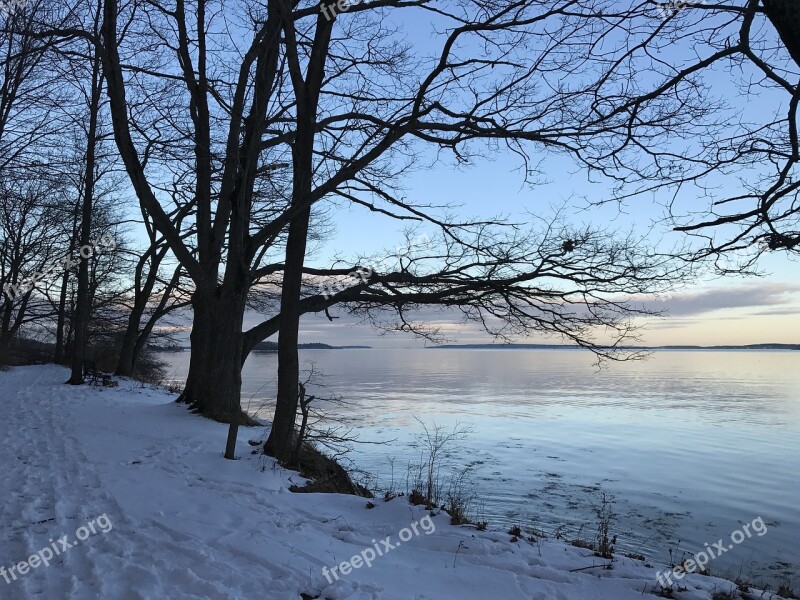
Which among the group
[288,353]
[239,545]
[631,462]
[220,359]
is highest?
[288,353]

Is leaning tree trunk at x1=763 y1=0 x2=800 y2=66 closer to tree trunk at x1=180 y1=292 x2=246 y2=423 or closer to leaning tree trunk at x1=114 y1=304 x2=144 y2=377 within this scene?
tree trunk at x1=180 y1=292 x2=246 y2=423

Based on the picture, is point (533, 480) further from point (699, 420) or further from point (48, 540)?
point (699, 420)

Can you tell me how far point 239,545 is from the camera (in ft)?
15.8

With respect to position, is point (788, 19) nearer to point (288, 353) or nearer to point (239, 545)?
point (239, 545)

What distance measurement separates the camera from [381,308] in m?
11.0

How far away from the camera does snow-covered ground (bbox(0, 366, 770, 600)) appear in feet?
13.5

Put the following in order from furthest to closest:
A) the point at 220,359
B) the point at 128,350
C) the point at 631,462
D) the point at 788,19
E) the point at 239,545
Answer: the point at 128,350 → the point at 631,462 → the point at 220,359 → the point at 239,545 → the point at 788,19

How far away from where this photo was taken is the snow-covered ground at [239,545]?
4125mm

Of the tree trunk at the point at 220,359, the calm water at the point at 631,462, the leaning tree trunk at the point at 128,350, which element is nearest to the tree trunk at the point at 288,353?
the calm water at the point at 631,462

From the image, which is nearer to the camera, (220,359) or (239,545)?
(239,545)

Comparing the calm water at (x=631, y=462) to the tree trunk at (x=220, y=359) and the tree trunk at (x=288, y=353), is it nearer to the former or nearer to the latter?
the tree trunk at (x=220, y=359)

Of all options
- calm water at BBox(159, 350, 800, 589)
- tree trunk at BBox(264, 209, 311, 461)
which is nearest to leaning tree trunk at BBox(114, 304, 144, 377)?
calm water at BBox(159, 350, 800, 589)

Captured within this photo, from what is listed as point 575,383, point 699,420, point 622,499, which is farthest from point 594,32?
point 575,383

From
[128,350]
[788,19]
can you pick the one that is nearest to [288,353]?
[788,19]
